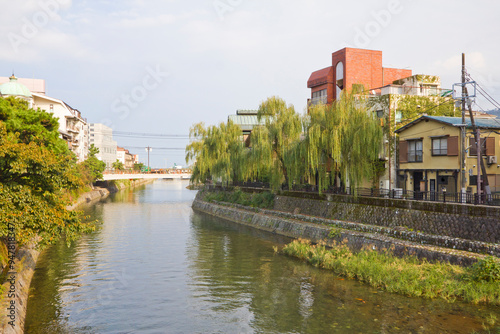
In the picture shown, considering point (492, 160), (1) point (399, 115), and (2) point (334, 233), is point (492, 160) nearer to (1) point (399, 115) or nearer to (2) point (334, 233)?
(1) point (399, 115)

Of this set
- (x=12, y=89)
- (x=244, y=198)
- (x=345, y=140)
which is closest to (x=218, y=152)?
(x=244, y=198)

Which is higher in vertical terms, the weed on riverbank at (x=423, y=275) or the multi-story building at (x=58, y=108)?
the multi-story building at (x=58, y=108)

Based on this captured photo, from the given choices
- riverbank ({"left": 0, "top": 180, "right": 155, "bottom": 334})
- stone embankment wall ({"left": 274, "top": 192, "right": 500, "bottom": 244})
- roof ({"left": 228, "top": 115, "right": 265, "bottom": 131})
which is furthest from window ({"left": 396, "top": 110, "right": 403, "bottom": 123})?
roof ({"left": 228, "top": 115, "right": 265, "bottom": 131})

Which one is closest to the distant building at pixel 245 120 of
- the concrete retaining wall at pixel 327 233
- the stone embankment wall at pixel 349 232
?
the concrete retaining wall at pixel 327 233

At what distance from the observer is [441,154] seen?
3020 cm

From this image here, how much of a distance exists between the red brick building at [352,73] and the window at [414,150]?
36.7 feet

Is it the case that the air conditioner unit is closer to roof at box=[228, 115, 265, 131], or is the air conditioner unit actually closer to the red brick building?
the red brick building

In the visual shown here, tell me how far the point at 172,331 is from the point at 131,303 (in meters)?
3.64

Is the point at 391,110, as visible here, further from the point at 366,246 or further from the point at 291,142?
the point at 366,246

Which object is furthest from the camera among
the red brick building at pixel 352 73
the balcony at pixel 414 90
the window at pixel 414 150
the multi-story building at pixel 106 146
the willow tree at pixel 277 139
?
the multi-story building at pixel 106 146

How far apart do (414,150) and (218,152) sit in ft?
84.9

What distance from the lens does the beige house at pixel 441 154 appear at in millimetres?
28828

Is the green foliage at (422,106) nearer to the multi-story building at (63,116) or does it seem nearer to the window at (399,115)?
the window at (399,115)

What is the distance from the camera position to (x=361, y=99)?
32719 millimetres
